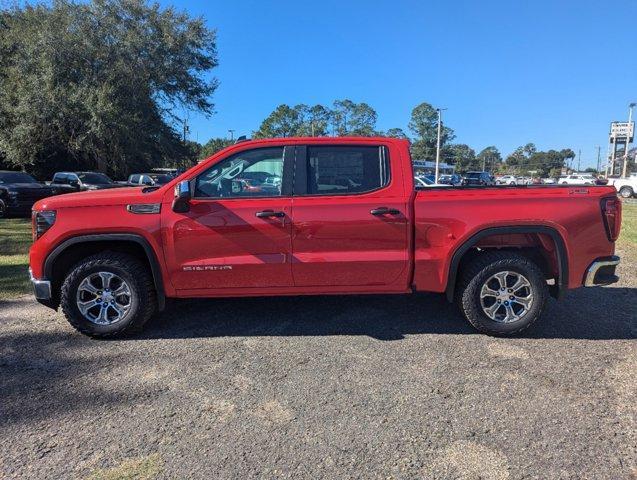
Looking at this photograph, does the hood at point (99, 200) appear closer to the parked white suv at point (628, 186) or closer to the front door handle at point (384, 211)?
the front door handle at point (384, 211)

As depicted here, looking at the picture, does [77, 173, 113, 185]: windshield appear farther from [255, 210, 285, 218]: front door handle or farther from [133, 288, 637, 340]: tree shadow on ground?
[255, 210, 285, 218]: front door handle

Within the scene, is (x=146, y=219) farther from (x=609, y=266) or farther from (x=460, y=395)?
(x=609, y=266)

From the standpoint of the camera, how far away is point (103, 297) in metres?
4.72

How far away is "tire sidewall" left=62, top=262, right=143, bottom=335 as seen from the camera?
4656 mm

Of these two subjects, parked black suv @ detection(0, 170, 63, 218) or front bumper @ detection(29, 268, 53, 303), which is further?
parked black suv @ detection(0, 170, 63, 218)

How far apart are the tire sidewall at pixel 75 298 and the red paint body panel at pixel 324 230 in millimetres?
302

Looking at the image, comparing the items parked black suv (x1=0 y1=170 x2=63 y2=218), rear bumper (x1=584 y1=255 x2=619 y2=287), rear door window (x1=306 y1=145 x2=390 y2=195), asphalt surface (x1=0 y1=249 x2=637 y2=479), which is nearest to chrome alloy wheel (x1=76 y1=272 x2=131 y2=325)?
asphalt surface (x1=0 y1=249 x2=637 y2=479)

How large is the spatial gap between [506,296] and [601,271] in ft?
2.98

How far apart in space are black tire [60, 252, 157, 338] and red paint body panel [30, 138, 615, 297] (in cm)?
25

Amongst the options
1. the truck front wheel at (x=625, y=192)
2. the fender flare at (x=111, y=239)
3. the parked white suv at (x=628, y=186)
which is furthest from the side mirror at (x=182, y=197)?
the truck front wheel at (x=625, y=192)

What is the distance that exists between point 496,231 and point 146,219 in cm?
324

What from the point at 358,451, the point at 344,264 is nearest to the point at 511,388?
the point at 358,451

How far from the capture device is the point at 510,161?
146500mm

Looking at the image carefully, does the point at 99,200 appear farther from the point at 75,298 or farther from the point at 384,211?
the point at 384,211
